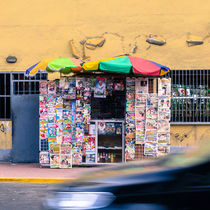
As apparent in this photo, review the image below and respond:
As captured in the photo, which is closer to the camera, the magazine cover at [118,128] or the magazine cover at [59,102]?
the magazine cover at [59,102]

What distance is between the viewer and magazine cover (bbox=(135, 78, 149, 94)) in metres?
12.9

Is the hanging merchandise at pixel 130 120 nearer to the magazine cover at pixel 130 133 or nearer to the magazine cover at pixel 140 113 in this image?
the magazine cover at pixel 130 133

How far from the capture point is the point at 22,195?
9.45m

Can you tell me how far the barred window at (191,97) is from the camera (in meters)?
14.5

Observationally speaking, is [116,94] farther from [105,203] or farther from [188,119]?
[105,203]

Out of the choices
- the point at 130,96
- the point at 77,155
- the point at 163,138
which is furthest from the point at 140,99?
the point at 77,155

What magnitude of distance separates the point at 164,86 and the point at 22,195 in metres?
5.42

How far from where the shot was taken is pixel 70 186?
482cm

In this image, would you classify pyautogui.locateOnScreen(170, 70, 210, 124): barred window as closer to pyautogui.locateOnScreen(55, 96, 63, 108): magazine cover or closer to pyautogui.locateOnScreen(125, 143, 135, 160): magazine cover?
pyautogui.locateOnScreen(125, 143, 135, 160): magazine cover

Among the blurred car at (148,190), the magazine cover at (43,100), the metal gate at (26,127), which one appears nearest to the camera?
the blurred car at (148,190)

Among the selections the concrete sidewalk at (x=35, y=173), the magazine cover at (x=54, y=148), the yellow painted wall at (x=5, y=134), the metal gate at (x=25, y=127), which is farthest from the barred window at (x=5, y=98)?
the magazine cover at (x=54, y=148)

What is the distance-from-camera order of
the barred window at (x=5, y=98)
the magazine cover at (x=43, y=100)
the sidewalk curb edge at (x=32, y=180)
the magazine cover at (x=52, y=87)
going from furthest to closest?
the barred window at (x=5, y=98), the magazine cover at (x=43, y=100), the magazine cover at (x=52, y=87), the sidewalk curb edge at (x=32, y=180)

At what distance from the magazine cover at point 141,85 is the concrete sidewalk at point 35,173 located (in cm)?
254

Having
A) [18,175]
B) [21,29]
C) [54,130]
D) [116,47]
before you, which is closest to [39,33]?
[21,29]
